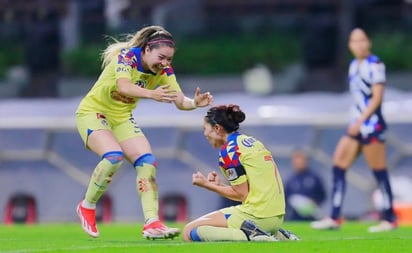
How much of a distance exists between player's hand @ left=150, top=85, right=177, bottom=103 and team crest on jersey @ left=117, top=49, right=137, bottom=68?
58 centimetres

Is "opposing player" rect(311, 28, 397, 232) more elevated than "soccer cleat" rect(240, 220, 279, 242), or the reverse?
"opposing player" rect(311, 28, 397, 232)

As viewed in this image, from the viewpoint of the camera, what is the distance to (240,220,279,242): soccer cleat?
12.1 m

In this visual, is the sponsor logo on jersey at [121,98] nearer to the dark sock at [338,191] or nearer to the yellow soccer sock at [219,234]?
the yellow soccer sock at [219,234]

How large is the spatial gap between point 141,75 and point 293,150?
8952 millimetres

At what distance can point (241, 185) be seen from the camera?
480 inches

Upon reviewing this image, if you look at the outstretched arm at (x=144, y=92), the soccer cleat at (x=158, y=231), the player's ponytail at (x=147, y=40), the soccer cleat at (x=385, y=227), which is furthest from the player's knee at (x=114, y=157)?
the soccer cleat at (x=385, y=227)

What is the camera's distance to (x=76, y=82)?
31.5 m

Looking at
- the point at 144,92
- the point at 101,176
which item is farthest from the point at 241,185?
the point at 101,176

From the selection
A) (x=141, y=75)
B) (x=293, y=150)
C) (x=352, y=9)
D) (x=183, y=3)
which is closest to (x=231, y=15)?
(x=183, y=3)

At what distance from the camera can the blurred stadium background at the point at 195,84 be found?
22.1 meters

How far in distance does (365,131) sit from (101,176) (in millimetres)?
4053

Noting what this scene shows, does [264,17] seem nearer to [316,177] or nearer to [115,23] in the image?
[115,23]

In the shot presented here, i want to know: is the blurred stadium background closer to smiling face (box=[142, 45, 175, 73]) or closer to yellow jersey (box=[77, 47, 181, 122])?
yellow jersey (box=[77, 47, 181, 122])

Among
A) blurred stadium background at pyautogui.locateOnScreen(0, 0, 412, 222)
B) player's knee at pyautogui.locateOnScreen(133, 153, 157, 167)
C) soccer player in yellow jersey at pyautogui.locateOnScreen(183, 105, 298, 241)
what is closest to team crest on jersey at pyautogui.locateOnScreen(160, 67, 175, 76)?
player's knee at pyautogui.locateOnScreen(133, 153, 157, 167)
